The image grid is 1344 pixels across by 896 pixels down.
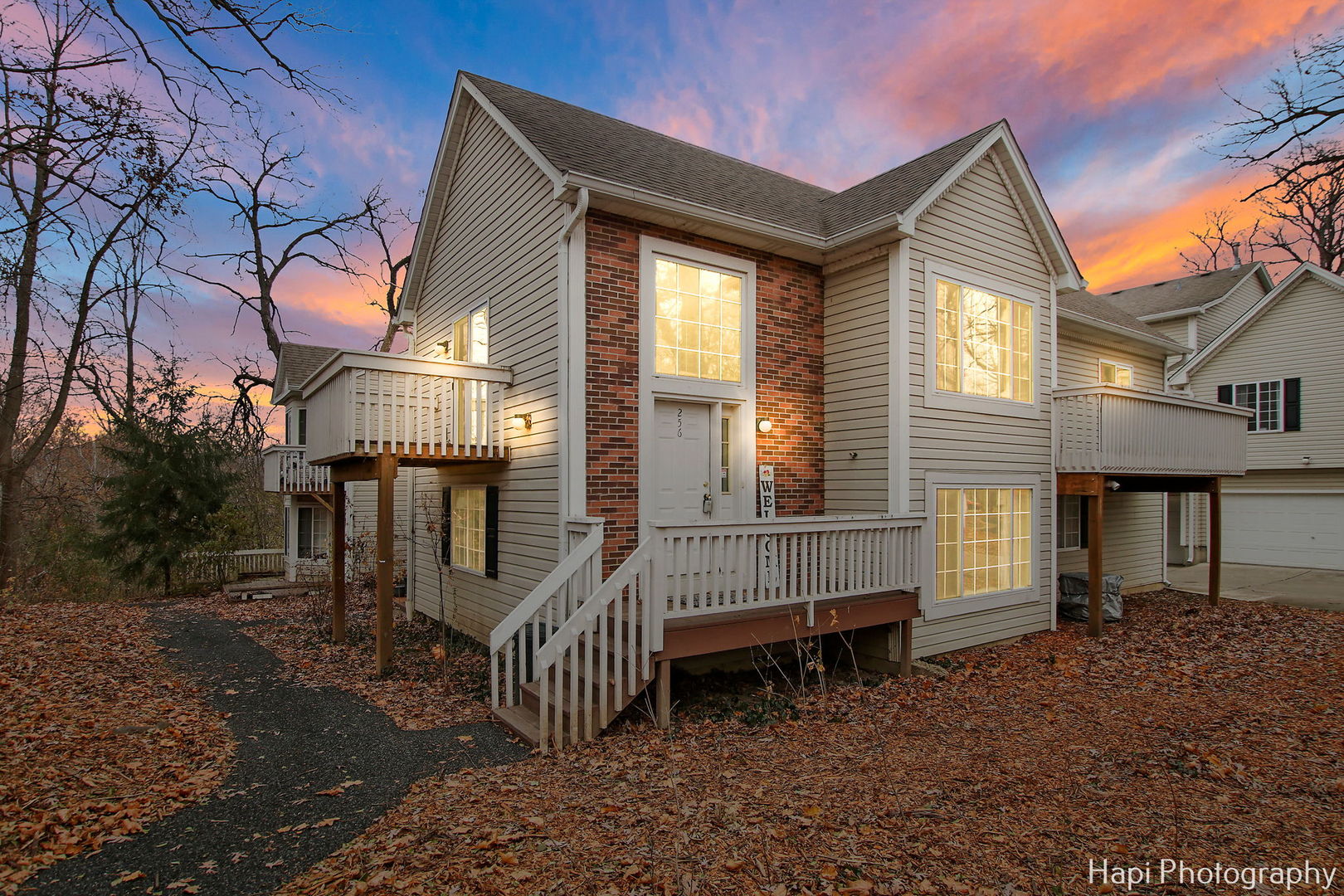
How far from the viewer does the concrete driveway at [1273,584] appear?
1239 cm

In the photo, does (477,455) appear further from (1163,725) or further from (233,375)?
(233,375)

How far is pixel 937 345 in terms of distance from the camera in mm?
8859

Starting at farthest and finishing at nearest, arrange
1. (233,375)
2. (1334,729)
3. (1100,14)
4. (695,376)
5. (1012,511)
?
(233,375), (1012,511), (1100,14), (695,376), (1334,729)

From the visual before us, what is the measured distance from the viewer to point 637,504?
755 cm

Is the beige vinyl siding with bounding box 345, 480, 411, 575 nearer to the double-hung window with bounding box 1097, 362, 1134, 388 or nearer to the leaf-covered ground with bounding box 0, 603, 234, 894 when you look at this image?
the leaf-covered ground with bounding box 0, 603, 234, 894

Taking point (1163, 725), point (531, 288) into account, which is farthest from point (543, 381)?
point (1163, 725)

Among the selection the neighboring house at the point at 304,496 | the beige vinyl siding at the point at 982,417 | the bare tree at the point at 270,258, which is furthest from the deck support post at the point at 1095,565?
the bare tree at the point at 270,258

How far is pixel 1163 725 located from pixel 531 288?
26.8ft

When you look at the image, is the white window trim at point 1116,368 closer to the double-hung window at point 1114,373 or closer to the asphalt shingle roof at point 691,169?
the double-hung window at point 1114,373

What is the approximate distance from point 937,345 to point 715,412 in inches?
130

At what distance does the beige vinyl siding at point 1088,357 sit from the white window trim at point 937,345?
2048 mm

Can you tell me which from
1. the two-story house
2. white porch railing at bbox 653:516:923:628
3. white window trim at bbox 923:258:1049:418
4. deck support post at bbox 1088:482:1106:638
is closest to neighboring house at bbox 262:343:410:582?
white porch railing at bbox 653:516:923:628

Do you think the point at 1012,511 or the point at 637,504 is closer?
the point at 637,504

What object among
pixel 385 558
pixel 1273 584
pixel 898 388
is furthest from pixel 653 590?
pixel 1273 584
